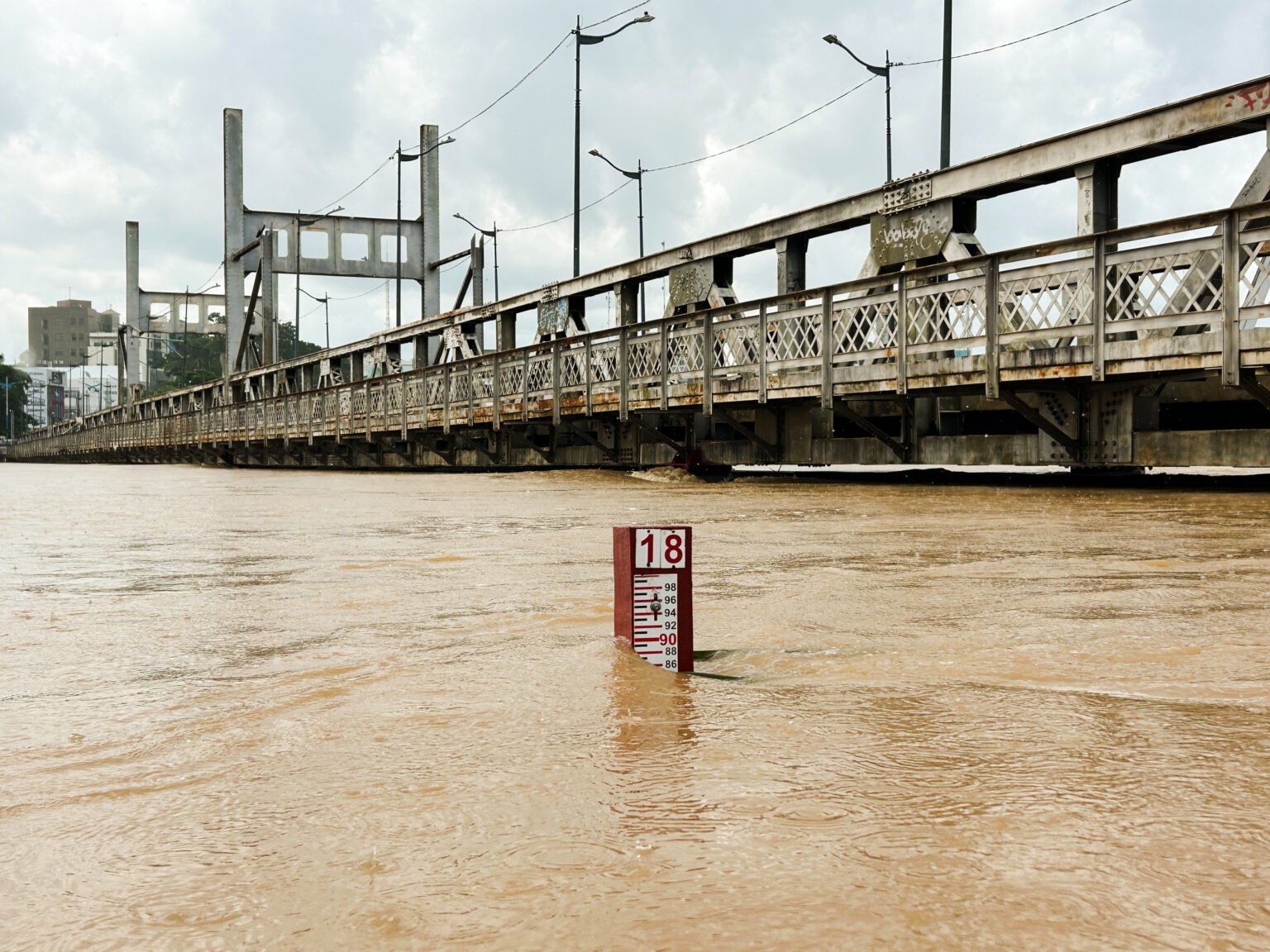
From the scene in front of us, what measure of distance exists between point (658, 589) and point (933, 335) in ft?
35.1

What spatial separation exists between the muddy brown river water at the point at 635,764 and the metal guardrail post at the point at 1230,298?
5.56 metres

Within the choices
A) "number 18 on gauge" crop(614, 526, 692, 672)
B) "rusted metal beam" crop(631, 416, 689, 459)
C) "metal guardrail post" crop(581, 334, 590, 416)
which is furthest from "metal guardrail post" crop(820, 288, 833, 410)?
"number 18 on gauge" crop(614, 526, 692, 672)

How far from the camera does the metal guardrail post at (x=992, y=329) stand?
12727 mm

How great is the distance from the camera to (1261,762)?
8.18ft

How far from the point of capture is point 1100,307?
11680 millimetres

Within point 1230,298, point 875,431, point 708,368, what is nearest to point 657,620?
point 1230,298

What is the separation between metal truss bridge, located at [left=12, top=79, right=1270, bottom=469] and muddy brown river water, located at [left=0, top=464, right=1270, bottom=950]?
20.6ft

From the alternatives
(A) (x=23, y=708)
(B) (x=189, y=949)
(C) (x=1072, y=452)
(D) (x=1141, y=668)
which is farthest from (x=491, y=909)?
(C) (x=1072, y=452)

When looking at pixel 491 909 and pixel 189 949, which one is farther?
pixel 491 909

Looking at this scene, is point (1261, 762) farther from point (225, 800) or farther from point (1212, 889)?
point (225, 800)

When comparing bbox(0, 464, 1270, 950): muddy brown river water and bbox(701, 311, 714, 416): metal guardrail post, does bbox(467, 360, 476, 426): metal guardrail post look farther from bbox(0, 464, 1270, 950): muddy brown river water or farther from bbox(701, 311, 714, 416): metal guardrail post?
bbox(0, 464, 1270, 950): muddy brown river water

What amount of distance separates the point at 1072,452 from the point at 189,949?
43.2 feet

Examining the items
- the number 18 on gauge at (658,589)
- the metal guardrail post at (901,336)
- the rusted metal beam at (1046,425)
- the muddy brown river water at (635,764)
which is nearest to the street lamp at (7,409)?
the metal guardrail post at (901,336)

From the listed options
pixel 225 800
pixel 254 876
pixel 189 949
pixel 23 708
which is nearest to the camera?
pixel 189 949
